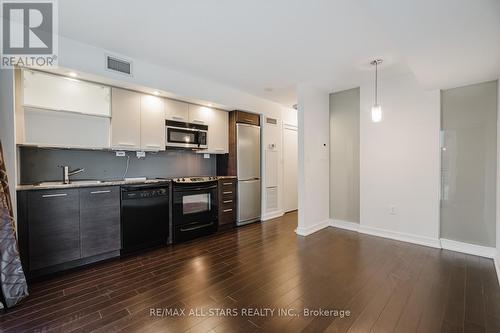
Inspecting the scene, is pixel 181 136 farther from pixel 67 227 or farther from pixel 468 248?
pixel 468 248

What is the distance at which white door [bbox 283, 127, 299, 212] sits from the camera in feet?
18.6

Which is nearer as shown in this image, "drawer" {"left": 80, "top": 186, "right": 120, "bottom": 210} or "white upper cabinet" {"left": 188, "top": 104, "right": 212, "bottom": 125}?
"drawer" {"left": 80, "top": 186, "right": 120, "bottom": 210}

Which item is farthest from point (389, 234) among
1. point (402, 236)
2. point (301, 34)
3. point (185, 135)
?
point (185, 135)

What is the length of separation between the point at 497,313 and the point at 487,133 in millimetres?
2344

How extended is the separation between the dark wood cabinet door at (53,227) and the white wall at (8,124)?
20 cm

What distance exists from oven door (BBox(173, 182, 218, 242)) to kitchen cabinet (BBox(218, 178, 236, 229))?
122 mm

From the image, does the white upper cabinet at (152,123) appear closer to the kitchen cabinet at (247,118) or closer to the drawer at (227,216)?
the kitchen cabinet at (247,118)

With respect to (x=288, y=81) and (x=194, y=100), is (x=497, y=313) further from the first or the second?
(x=194, y=100)

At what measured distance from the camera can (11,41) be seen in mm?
2359

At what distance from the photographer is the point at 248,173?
4688 millimetres

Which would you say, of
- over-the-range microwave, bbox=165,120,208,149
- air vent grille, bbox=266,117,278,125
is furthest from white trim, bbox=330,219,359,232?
over-the-range microwave, bbox=165,120,208,149

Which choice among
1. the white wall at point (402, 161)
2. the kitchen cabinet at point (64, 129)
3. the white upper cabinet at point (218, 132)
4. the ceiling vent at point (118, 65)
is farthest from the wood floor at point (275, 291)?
the ceiling vent at point (118, 65)

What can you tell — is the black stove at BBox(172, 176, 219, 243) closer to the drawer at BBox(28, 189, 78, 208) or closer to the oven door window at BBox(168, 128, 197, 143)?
the oven door window at BBox(168, 128, 197, 143)

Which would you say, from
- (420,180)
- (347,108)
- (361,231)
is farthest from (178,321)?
(347,108)
